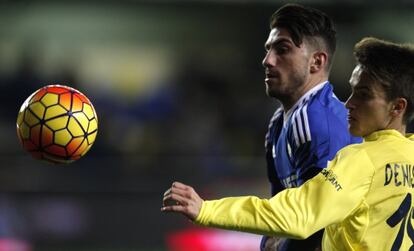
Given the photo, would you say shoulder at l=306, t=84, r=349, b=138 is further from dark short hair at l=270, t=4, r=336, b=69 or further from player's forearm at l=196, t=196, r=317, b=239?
player's forearm at l=196, t=196, r=317, b=239

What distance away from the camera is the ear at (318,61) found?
15.9 feet

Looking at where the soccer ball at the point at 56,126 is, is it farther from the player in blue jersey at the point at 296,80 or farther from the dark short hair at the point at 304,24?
the dark short hair at the point at 304,24

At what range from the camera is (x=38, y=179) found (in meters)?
10.4

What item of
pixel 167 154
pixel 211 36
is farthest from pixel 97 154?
pixel 211 36

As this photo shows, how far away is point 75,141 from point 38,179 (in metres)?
5.90

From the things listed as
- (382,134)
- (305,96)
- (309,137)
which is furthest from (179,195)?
(305,96)

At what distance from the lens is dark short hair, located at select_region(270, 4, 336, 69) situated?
478 centimetres

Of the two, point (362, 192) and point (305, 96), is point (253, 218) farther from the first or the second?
point (305, 96)

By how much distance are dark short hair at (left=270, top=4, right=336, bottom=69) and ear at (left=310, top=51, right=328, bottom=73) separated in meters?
0.04

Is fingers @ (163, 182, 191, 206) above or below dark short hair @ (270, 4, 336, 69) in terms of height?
below

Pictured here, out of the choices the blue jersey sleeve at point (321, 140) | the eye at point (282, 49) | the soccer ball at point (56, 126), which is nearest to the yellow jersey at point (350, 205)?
the blue jersey sleeve at point (321, 140)

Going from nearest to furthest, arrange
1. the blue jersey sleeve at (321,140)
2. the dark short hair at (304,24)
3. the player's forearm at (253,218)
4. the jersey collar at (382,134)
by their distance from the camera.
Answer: the player's forearm at (253,218) → the jersey collar at (382,134) → the blue jersey sleeve at (321,140) → the dark short hair at (304,24)

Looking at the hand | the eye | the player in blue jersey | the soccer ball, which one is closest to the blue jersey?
the player in blue jersey

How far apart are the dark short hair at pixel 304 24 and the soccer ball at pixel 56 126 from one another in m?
1.12
